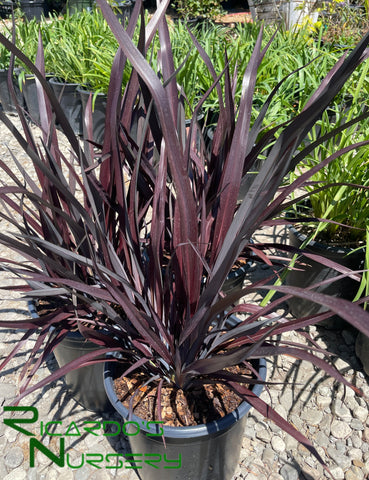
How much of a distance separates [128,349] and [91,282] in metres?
0.29

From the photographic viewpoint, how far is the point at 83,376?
1286 millimetres

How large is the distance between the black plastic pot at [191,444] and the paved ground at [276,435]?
21cm

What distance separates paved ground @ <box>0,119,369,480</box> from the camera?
1.23 metres

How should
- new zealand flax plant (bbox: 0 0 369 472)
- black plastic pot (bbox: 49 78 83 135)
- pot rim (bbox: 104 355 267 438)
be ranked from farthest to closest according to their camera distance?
black plastic pot (bbox: 49 78 83 135) → pot rim (bbox: 104 355 267 438) → new zealand flax plant (bbox: 0 0 369 472)

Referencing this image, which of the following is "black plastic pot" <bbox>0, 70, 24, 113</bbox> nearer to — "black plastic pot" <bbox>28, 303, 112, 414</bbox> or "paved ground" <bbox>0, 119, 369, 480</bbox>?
"paved ground" <bbox>0, 119, 369, 480</bbox>

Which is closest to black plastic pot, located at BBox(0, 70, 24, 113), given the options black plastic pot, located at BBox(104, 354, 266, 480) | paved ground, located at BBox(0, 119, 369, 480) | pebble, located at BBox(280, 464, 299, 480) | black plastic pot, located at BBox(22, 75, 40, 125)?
black plastic pot, located at BBox(22, 75, 40, 125)

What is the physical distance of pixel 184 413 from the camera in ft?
3.37

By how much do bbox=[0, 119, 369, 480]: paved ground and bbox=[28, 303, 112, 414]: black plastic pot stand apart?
0.06 meters

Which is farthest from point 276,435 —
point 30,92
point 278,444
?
point 30,92

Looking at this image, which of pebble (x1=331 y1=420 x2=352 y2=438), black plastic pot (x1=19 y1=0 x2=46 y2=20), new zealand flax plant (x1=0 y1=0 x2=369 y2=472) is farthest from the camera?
black plastic pot (x1=19 y1=0 x2=46 y2=20)

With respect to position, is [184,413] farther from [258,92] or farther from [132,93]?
[258,92]

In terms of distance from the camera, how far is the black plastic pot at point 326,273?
5.02ft

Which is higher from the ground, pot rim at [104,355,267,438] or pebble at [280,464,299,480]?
pot rim at [104,355,267,438]

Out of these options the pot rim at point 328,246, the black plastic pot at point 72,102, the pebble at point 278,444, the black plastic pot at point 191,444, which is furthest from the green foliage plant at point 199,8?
the black plastic pot at point 191,444
